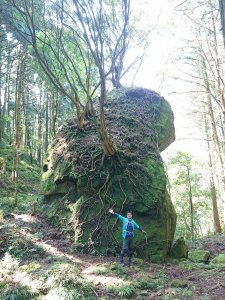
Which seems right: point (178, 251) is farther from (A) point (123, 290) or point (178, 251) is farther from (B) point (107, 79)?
(B) point (107, 79)

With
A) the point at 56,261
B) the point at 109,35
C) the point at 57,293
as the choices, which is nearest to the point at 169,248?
the point at 56,261

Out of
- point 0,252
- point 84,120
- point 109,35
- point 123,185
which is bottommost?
point 0,252

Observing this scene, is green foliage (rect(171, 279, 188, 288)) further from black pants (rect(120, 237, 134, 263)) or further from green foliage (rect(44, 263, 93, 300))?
green foliage (rect(44, 263, 93, 300))

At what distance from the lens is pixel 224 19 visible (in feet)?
13.2

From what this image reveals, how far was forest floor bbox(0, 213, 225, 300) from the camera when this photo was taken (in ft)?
17.4

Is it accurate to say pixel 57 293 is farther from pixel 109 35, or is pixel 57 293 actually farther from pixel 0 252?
pixel 109 35

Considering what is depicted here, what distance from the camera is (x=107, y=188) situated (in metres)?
8.92

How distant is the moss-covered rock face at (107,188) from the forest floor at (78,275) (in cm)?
60

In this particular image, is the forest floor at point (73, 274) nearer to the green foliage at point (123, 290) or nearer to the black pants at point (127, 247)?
the green foliage at point (123, 290)

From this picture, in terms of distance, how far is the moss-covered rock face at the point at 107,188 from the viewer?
8.30 meters

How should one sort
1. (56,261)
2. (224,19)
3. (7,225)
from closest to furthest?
(224,19) < (56,261) < (7,225)

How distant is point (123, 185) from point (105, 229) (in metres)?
1.47

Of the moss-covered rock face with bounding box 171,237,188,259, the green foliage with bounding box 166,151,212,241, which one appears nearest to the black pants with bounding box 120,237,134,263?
the moss-covered rock face with bounding box 171,237,188,259

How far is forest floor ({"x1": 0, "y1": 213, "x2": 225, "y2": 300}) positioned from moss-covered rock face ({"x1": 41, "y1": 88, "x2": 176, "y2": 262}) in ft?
1.96
